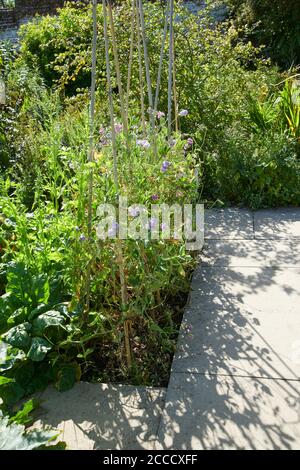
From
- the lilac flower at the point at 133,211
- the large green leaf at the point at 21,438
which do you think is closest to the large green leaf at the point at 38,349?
the large green leaf at the point at 21,438

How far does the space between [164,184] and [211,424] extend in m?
1.35

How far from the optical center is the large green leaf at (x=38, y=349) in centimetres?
210

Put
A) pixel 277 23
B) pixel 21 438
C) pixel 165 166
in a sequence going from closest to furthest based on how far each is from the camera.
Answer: pixel 21 438
pixel 165 166
pixel 277 23

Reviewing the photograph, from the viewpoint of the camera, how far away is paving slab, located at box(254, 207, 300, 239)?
369cm

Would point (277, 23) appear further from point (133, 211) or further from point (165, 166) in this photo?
point (133, 211)

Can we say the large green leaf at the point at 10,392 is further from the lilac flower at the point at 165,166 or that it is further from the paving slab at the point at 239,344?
the lilac flower at the point at 165,166

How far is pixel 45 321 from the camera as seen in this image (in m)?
2.22

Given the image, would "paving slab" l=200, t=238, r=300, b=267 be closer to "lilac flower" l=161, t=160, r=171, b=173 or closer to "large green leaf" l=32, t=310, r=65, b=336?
"lilac flower" l=161, t=160, r=171, b=173

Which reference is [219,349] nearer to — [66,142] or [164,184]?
[164,184]

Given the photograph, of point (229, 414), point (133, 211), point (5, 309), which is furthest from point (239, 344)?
point (5, 309)

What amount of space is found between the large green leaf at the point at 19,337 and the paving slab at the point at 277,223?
2064 mm

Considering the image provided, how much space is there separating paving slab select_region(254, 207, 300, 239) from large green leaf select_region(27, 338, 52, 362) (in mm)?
2034

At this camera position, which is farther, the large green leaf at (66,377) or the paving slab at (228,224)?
the paving slab at (228,224)

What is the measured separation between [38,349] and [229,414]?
874mm
